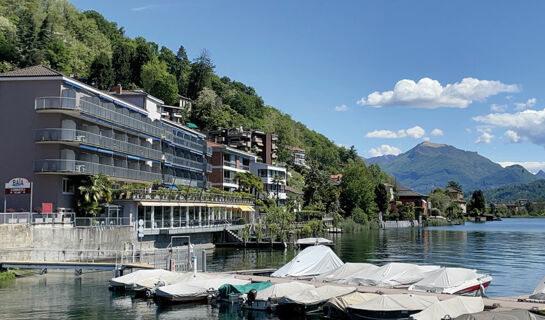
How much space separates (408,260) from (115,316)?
39.9 m

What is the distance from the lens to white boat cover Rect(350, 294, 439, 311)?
26984mm

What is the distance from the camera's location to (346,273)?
3669 centimetres

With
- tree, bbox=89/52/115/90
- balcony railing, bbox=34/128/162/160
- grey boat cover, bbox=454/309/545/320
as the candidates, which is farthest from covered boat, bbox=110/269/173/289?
tree, bbox=89/52/115/90

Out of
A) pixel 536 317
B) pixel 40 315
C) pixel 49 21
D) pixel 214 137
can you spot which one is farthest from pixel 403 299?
pixel 49 21

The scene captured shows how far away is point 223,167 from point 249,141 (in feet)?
152

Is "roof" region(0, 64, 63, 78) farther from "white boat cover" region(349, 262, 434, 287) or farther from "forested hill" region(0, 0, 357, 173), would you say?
"forested hill" region(0, 0, 357, 173)

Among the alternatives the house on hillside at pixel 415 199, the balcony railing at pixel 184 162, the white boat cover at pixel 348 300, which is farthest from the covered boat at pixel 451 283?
the house on hillside at pixel 415 199

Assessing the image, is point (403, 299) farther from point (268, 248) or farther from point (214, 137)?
point (214, 137)

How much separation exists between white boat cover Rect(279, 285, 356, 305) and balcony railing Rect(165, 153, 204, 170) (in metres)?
56.2

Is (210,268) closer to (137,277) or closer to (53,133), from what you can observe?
(137,277)

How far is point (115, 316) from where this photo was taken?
30.9 metres

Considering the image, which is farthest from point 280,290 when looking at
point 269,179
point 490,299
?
point 269,179

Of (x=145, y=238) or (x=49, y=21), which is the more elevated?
(x=49, y=21)

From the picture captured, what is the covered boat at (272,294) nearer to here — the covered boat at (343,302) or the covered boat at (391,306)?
the covered boat at (343,302)
